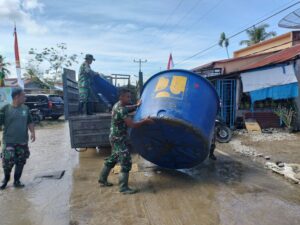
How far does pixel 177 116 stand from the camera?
17.3 feet

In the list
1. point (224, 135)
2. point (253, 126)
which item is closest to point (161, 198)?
point (224, 135)

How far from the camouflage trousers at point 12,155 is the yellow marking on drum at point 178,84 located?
2.77 m

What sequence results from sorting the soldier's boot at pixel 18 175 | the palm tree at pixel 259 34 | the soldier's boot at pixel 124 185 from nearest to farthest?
the soldier's boot at pixel 124 185 < the soldier's boot at pixel 18 175 < the palm tree at pixel 259 34

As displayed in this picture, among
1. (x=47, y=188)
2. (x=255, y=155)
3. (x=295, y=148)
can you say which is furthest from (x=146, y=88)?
(x=295, y=148)

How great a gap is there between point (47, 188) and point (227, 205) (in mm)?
3076

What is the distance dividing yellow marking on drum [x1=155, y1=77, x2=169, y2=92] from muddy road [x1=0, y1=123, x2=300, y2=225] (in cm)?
169

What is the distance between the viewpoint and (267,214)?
4.34 metres

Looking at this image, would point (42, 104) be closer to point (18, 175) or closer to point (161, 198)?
point (18, 175)

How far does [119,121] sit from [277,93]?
8783 mm

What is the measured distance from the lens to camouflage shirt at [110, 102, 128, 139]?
17.6ft

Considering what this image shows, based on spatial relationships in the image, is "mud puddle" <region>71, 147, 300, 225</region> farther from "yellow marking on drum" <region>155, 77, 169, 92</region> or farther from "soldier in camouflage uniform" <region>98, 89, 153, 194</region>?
"yellow marking on drum" <region>155, 77, 169, 92</region>

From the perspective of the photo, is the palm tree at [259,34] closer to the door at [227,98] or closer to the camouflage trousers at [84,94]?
the door at [227,98]

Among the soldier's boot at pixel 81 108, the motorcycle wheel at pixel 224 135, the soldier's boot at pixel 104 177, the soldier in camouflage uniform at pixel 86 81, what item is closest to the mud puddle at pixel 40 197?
the soldier's boot at pixel 104 177

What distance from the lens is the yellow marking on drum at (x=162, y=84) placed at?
5.71 m
